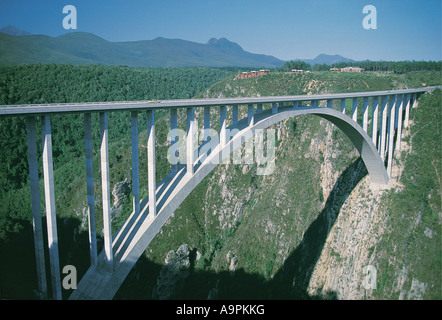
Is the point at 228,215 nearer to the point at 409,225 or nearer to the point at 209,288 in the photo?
the point at 209,288

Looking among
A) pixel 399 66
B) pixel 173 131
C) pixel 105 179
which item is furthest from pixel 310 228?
pixel 399 66

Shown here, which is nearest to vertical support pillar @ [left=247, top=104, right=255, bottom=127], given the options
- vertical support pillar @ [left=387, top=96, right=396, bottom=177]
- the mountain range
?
vertical support pillar @ [left=387, top=96, right=396, bottom=177]

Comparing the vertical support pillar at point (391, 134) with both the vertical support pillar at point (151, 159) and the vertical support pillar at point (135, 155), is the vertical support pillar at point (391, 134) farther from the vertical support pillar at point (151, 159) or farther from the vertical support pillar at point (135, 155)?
the vertical support pillar at point (135, 155)

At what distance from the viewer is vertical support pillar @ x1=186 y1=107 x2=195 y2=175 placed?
1324 centimetres

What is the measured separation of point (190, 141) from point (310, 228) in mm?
20844

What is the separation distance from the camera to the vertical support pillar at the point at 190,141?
43.4 ft

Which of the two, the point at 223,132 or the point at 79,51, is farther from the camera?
the point at 79,51

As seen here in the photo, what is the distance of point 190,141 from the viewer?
13242 mm

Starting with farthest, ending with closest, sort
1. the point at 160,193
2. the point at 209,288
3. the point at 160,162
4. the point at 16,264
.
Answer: the point at 160,162
the point at 209,288
the point at 16,264
the point at 160,193

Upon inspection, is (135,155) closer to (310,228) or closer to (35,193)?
(35,193)

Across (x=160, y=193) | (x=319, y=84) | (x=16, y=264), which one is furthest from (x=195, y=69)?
(x=160, y=193)

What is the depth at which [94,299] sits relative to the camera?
38.0 ft

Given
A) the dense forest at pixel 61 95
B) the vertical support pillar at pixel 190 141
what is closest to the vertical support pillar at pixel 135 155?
the vertical support pillar at pixel 190 141
